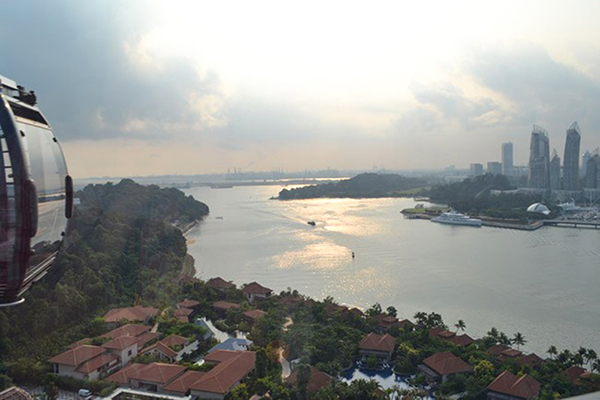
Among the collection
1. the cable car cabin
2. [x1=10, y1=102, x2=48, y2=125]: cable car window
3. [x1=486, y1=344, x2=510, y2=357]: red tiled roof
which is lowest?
[x1=486, y1=344, x2=510, y2=357]: red tiled roof

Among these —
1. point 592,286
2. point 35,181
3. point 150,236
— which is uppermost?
point 35,181

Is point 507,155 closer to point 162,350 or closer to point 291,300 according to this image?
point 291,300

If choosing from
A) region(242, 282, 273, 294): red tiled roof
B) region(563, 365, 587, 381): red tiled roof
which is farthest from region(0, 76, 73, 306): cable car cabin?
region(242, 282, 273, 294): red tiled roof

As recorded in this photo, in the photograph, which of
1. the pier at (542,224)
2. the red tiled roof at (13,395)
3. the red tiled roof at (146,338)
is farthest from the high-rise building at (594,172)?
the red tiled roof at (13,395)

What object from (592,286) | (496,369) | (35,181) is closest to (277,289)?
(496,369)

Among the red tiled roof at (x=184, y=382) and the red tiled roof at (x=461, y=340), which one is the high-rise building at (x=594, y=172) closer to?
the red tiled roof at (x=461, y=340)

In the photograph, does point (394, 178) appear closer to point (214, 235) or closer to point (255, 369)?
point (214, 235)

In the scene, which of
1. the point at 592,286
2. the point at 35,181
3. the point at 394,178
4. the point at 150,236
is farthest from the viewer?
the point at 394,178

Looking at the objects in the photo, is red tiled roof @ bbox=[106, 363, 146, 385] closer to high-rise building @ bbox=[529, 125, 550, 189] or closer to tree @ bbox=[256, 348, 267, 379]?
tree @ bbox=[256, 348, 267, 379]
